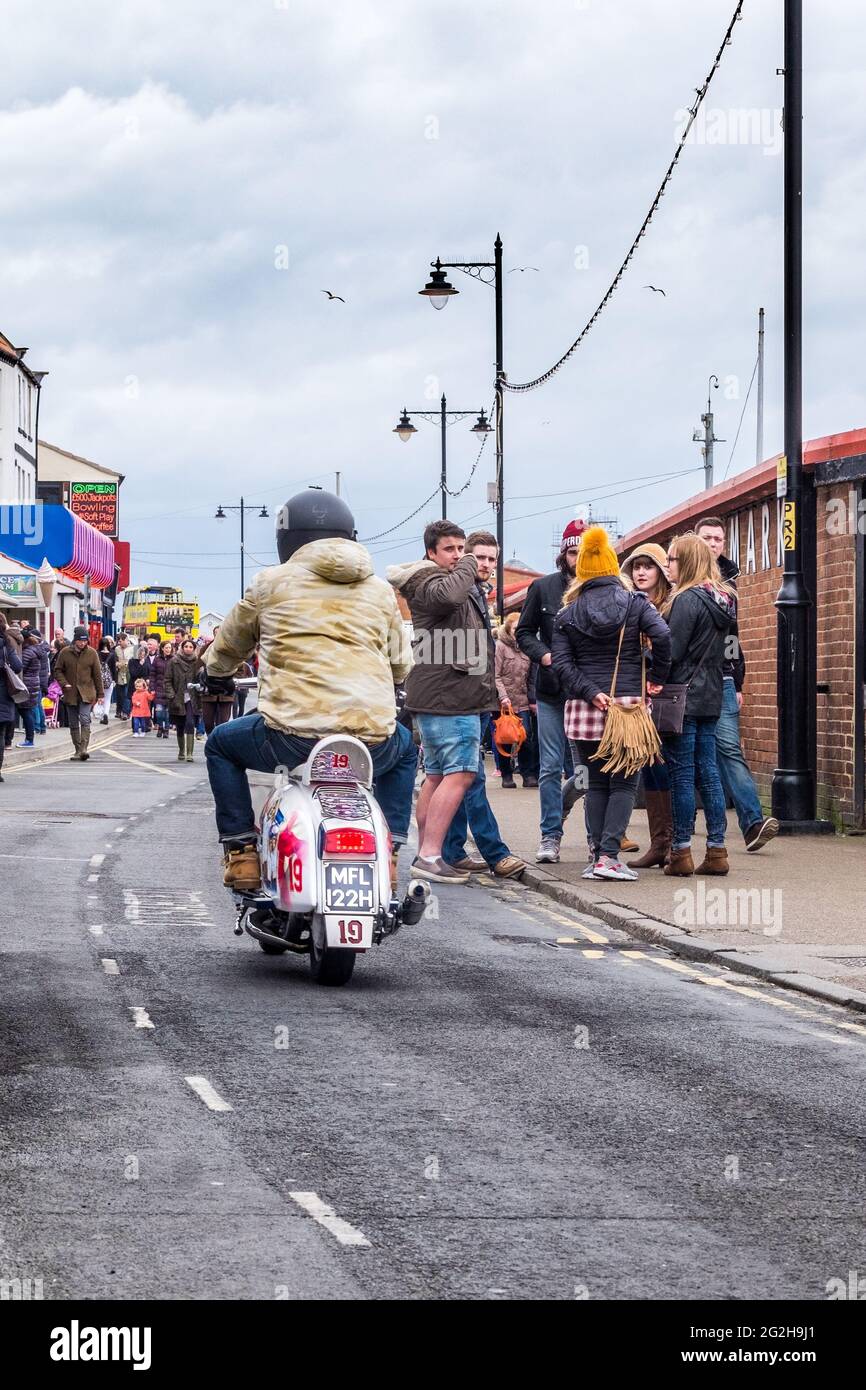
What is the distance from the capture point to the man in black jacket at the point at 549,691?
504 inches

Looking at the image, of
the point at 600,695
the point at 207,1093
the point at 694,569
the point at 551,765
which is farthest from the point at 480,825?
the point at 207,1093

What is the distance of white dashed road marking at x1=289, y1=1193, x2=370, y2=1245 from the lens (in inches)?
170

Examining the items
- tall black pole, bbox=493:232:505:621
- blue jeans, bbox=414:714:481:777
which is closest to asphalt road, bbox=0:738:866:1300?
blue jeans, bbox=414:714:481:777

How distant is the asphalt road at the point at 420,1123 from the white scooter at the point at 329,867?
0.70ft

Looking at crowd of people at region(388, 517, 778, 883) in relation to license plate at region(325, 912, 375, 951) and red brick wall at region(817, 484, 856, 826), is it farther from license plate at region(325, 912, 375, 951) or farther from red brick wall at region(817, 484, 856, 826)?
license plate at region(325, 912, 375, 951)

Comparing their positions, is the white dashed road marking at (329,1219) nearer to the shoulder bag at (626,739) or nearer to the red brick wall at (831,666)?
the shoulder bag at (626,739)

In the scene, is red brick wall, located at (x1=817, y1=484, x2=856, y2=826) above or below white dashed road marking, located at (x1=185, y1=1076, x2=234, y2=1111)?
above

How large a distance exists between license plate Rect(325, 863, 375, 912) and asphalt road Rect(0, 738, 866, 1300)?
39 centimetres

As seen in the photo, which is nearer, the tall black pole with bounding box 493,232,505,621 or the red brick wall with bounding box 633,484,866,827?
the red brick wall with bounding box 633,484,866,827

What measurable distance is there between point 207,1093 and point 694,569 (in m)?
7.24

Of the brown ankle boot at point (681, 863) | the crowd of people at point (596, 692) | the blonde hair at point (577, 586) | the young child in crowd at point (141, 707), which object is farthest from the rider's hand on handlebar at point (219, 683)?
the young child in crowd at point (141, 707)

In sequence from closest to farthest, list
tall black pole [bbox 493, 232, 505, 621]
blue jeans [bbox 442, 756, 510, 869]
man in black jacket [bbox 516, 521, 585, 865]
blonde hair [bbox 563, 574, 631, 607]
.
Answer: blonde hair [bbox 563, 574, 631, 607]
blue jeans [bbox 442, 756, 510, 869]
man in black jacket [bbox 516, 521, 585, 865]
tall black pole [bbox 493, 232, 505, 621]

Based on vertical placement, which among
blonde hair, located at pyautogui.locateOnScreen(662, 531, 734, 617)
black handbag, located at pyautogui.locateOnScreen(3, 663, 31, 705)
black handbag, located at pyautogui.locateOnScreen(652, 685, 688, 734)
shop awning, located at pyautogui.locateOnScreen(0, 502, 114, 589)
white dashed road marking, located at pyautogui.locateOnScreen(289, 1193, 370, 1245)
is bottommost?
white dashed road marking, located at pyautogui.locateOnScreen(289, 1193, 370, 1245)
